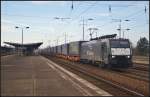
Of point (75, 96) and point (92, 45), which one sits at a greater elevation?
point (92, 45)

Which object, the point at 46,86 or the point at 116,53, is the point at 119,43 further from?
the point at 46,86

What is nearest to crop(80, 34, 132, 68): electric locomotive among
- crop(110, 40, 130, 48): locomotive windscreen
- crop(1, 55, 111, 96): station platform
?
crop(110, 40, 130, 48): locomotive windscreen

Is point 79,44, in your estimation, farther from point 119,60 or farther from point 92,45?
point 119,60

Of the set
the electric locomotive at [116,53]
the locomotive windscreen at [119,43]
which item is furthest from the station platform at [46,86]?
the locomotive windscreen at [119,43]

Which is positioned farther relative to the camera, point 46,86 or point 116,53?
point 116,53

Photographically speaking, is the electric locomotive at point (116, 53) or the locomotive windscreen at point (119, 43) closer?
the electric locomotive at point (116, 53)

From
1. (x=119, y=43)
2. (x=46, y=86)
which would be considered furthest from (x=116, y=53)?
(x=46, y=86)

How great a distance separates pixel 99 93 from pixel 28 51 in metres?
101

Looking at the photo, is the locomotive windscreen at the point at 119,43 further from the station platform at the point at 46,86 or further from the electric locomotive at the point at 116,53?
the station platform at the point at 46,86

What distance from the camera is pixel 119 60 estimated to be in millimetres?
33062

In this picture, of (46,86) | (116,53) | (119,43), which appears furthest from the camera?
(119,43)

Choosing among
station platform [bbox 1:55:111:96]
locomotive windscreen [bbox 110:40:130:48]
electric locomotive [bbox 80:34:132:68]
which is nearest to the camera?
station platform [bbox 1:55:111:96]

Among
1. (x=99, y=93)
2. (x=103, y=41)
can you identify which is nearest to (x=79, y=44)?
(x=103, y=41)

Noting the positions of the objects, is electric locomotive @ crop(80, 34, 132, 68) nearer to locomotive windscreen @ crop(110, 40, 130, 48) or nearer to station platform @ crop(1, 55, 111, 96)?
locomotive windscreen @ crop(110, 40, 130, 48)
